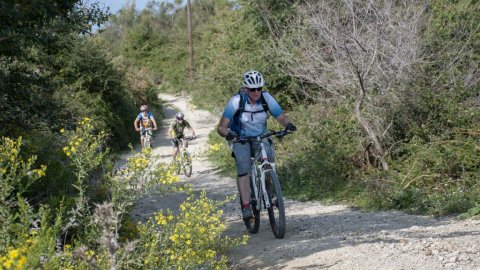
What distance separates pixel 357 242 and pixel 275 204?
1.11 metres

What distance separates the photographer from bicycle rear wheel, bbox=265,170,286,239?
658 cm

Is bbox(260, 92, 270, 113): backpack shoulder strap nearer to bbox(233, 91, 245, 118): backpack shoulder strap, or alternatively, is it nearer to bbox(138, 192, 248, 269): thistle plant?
bbox(233, 91, 245, 118): backpack shoulder strap

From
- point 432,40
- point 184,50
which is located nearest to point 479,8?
point 432,40

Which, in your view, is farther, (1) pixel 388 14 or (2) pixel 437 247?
(1) pixel 388 14

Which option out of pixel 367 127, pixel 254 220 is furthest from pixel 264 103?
pixel 367 127

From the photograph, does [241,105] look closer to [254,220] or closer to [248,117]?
[248,117]

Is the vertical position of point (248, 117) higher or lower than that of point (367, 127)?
higher

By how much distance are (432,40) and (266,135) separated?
6.78 m

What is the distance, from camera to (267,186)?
6.86 m

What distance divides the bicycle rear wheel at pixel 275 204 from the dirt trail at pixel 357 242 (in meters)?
0.13

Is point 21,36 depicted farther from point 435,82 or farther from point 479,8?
point 479,8

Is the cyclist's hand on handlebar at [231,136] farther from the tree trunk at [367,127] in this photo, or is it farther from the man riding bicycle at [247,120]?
the tree trunk at [367,127]

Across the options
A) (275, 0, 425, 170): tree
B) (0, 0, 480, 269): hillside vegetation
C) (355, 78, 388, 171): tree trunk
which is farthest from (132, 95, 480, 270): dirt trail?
(275, 0, 425, 170): tree

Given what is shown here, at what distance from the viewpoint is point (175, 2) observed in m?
86.8
